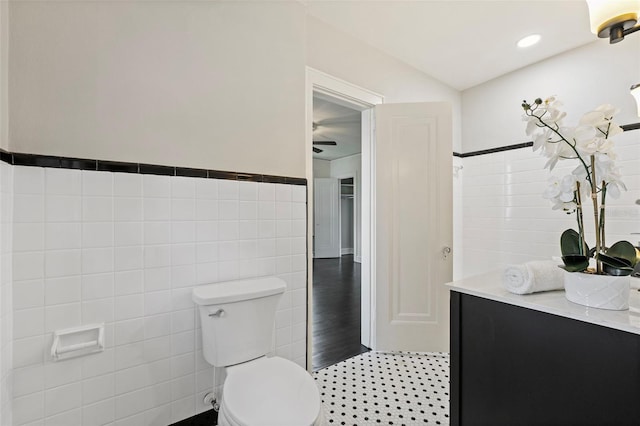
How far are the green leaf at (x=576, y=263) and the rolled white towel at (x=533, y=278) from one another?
0.10 m

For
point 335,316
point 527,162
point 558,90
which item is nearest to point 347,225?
point 335,316

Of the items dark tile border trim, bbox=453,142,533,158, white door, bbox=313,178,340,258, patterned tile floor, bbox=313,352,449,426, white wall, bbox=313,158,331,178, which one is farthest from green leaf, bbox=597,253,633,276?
white wall, bbox=313,158,331,178

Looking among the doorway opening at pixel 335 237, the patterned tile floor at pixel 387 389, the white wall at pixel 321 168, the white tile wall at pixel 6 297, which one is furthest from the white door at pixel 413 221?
the white wall at pixel 321 168

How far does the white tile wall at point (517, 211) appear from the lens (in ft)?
7.29

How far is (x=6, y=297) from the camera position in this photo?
110 cm

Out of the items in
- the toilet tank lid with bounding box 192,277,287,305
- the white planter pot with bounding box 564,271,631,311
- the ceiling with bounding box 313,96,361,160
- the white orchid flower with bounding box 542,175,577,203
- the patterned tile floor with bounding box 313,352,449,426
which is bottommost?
the patterned tile floor with bounding box 313,352,449,426

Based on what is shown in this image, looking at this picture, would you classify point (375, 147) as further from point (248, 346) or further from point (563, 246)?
point (248, 346)

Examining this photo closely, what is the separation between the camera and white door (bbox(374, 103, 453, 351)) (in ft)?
8.02

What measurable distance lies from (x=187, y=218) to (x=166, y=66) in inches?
30.3

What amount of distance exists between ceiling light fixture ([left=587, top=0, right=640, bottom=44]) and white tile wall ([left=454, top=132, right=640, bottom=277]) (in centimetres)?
135

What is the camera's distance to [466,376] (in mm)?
1191

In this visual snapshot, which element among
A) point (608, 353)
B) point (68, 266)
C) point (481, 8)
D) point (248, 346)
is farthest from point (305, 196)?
point (481, 8)

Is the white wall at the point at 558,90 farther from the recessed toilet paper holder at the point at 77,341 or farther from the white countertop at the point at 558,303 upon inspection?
the recessed toilet paper holder at the point at 77,341

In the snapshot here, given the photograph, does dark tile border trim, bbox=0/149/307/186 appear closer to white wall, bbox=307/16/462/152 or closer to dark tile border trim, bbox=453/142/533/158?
white wall, bbox=307/16/462/152
